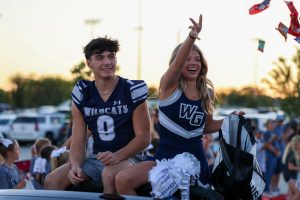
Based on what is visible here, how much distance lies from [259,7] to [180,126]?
99 cm

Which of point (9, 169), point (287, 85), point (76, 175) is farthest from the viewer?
point (287, 85)

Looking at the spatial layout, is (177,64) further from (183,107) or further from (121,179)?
(121,179)

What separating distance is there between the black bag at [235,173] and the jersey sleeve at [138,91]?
2.09ft

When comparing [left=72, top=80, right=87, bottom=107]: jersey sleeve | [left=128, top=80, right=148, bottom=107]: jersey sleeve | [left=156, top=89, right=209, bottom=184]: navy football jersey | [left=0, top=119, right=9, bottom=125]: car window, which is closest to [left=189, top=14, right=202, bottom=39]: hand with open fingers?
[left=156, top=89, right=209, bottom=184]: navy football jersey

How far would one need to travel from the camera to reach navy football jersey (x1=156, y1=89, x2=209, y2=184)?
4258mm

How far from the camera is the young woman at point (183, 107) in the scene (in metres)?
4.20

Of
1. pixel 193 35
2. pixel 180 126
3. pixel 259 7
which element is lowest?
pixel 180 126

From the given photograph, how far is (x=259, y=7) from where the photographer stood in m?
4.53

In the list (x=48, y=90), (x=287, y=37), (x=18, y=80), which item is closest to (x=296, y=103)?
(x=287, y=37)

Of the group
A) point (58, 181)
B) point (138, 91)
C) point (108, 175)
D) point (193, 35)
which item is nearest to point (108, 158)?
point (108, 175)

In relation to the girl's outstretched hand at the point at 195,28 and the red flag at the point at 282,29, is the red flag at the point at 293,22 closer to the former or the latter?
the red flag at the point at 282,29

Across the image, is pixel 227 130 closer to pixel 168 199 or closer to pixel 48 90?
pixel 168 199

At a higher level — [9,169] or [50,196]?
[50,196]

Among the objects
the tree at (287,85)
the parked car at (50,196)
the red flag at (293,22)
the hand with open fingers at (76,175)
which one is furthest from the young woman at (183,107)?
the tree at (287,85)
